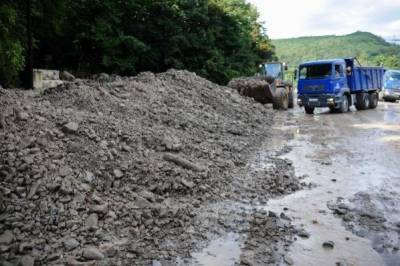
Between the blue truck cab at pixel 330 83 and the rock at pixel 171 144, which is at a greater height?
the blue truck cab at pixel 330 83

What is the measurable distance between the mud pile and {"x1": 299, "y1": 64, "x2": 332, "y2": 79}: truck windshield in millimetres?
9746

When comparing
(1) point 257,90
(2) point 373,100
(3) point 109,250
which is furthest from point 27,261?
(2) point 373,100

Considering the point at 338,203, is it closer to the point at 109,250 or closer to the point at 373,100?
the point at 109,250

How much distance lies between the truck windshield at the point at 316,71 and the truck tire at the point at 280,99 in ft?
6.42

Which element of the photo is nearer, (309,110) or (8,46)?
(8,46)

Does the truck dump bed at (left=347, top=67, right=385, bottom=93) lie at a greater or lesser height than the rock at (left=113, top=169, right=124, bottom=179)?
greater

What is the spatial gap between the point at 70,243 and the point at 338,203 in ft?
14.2

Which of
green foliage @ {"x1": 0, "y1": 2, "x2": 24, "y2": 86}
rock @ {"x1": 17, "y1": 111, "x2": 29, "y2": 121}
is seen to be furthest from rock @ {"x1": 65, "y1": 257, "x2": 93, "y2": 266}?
green foliage @ {"x1": 0, "y1": 2, "x2": 24, "y2": 86}

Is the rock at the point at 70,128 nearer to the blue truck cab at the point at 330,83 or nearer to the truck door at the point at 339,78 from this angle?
the blue truck cab at the point at 330,83

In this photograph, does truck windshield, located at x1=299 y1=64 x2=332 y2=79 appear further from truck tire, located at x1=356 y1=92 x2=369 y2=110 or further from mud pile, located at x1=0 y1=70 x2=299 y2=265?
mud pile, located at x1=0 y1=70 x2=299 y2=265

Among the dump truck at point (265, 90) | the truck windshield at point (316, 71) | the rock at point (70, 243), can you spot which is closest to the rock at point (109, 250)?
the rock at point (70, 243)

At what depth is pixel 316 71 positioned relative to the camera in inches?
830

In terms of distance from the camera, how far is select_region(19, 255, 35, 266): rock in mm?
4906

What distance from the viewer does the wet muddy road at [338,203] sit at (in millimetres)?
5598
